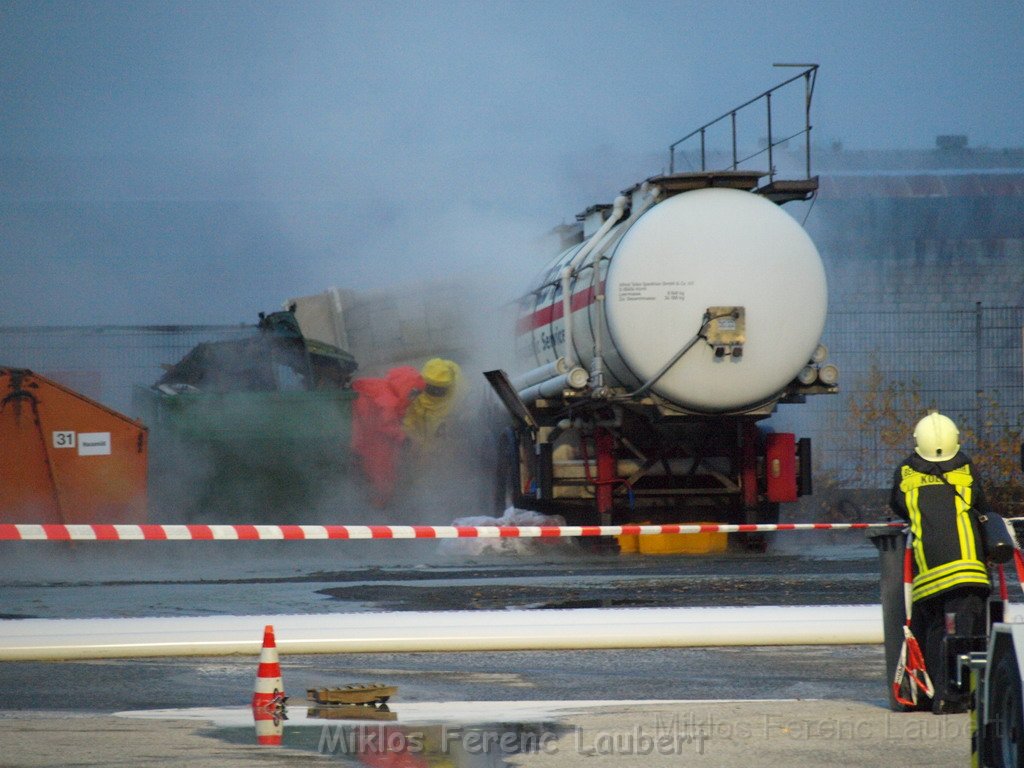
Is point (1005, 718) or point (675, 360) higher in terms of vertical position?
point (675, 360)

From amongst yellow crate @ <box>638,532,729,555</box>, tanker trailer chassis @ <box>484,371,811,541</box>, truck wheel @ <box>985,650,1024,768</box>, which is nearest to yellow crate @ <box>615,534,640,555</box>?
yellow crate @ <box>638,532,729,555</box>

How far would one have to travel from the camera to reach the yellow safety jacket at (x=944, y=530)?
19.8ft

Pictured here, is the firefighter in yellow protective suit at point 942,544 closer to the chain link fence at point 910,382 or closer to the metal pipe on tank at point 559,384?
the metal pipe on tank at point 559,384

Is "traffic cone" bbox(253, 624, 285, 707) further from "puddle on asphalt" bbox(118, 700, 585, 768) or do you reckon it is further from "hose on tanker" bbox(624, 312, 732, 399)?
"hose on tanker" bbox(624, 312, 732, 399)

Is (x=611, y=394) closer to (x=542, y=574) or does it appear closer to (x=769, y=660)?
(x=542, y=574)

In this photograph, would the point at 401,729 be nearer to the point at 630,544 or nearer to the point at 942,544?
the point at 942,544

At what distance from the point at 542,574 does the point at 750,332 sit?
3055 mm

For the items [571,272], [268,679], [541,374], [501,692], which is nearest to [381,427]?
[541,374]

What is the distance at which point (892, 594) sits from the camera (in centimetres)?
638

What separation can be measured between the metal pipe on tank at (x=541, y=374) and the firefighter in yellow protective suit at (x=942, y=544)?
934 cm

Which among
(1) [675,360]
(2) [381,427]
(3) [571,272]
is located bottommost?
(2) [381,427]

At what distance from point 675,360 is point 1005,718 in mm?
10331

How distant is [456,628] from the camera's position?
27.7 feet

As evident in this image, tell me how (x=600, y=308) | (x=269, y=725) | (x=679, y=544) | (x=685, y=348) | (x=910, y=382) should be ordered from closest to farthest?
(x=269, y=725), (x=685, y=348), (x=600, y=308), (x=679, y=544), (x=910, y=382)
